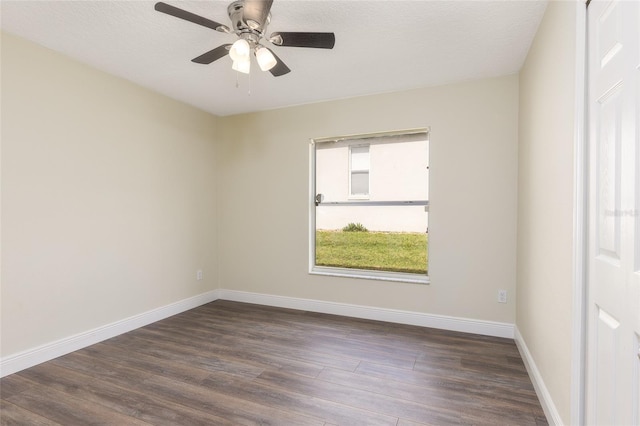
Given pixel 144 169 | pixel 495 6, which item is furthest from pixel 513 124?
pixel 144 169

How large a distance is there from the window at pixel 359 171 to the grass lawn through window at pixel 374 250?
511 mm

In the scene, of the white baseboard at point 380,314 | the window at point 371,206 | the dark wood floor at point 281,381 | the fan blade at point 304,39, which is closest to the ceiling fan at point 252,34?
the fan blade at point 304,39

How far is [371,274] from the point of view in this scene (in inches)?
139

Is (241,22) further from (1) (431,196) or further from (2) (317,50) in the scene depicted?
(1) (431,196)

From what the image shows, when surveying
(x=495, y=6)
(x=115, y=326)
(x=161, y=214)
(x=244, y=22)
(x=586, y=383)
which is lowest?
(x=115, y=326)

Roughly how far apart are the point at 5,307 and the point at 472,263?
390cm

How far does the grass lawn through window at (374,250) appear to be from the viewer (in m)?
3.41

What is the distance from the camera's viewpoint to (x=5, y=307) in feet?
7.18

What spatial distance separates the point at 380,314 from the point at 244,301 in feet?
5.99

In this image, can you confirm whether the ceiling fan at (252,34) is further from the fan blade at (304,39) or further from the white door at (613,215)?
the white door at (613,215)

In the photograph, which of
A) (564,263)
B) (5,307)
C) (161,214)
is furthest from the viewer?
(161,214)

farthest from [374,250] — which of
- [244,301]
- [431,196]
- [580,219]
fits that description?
[580,219]

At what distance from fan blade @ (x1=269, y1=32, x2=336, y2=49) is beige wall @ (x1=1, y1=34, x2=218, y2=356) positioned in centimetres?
200

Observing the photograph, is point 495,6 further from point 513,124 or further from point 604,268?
point 604,268
